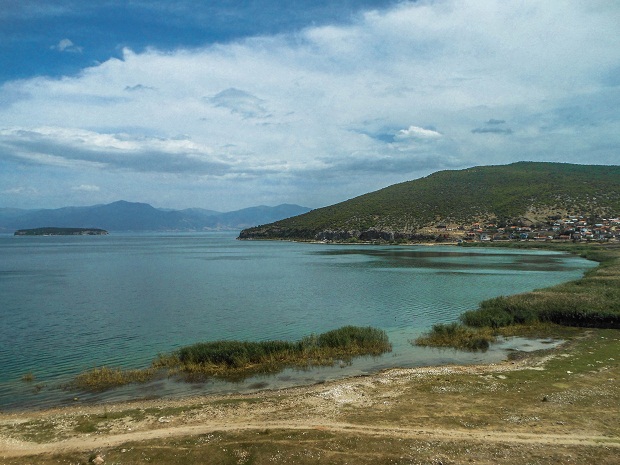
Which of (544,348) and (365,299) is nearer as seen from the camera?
(544,348)

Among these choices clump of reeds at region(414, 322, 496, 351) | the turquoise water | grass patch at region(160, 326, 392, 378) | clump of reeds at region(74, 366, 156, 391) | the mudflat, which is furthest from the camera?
clump of reeds at region(414, 322, 496, 351)

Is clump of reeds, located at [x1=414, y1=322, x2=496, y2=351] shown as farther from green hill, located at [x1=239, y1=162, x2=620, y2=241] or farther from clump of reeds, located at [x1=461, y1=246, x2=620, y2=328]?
green hill, located at [x1=239, y1=162, x2=620, y2=241]

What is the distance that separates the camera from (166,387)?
1930cm

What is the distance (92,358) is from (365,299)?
2590 centimetres

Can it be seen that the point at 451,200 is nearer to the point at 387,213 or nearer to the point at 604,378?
the point at 387,213

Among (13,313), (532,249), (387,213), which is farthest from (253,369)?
(387,213)

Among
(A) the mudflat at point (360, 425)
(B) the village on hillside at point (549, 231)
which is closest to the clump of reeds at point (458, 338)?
(A) the mudflat at point (360, 425)

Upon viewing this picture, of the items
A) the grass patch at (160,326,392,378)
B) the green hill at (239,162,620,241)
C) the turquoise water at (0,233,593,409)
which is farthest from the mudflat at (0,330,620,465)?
the green hill at (239,162,620,241)

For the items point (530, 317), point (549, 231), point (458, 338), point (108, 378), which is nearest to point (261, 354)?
point (108, 378)

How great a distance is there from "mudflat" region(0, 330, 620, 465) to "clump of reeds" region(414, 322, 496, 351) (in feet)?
21.2

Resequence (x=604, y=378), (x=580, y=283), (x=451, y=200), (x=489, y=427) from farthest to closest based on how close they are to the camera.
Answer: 1. (x=451, y=200)
2. (x=580, y=283)
3. (x=604, y=378)
4. (x=489, y=427)

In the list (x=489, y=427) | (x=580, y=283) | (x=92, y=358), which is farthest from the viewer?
(x=580, y=283)

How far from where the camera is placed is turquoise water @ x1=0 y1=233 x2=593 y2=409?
21922mm

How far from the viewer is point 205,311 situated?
38.2 metres
